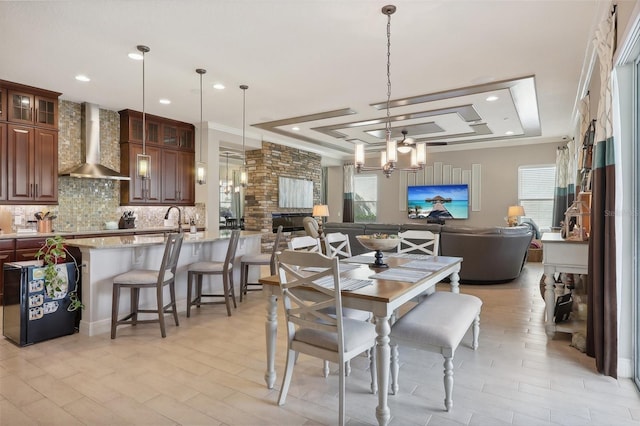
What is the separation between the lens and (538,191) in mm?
8523

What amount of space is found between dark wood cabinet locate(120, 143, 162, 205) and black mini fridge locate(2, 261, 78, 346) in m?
2.99

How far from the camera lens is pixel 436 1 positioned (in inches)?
114

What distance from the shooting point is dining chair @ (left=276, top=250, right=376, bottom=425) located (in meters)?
1.90

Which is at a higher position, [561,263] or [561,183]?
[561,183]

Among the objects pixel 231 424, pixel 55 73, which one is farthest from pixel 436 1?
pixel 55 73

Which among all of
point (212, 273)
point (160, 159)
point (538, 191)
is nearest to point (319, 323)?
point (212, 273)

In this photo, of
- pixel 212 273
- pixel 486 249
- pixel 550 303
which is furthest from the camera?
pixel 486 249

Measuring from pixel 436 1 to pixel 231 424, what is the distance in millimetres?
3312

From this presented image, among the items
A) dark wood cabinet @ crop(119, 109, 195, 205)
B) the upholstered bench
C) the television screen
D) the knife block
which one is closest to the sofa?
the upholstered bench

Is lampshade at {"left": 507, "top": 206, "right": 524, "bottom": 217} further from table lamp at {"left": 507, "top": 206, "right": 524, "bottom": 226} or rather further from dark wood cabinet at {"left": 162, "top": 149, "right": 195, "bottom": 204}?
dark wood cabinet at {"left": 162, "top": 149, "right": 195, "bottom": 204}

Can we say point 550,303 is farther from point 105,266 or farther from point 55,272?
point 55,272

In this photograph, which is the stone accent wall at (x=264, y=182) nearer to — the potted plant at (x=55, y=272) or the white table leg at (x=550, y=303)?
the potted plant at (x=55, y=272)

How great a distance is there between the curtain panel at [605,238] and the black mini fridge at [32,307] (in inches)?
173

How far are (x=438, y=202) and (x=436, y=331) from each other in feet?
26.0
